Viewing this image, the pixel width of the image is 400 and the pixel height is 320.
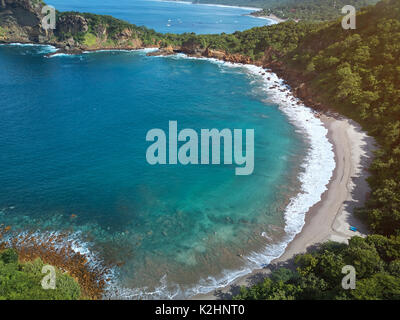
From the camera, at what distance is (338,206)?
43.3m

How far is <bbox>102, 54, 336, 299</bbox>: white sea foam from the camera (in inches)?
1241

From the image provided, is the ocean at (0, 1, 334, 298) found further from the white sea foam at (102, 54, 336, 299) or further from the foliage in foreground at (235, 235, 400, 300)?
the foliage in foreground at (235, 235, 400, 300)

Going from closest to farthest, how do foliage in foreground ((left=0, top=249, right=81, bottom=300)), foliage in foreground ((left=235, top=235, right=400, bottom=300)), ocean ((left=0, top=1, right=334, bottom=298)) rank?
1. foliage in foreground ((left=0, top=249, right=81, bottom=300))
2. foliage in foreground ((left=235, top=235, right=400, bottom=300))
3. ocean ((left=0, top=1, right=334, bottom=298))

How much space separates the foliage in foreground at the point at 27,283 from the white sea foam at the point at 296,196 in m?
5.96

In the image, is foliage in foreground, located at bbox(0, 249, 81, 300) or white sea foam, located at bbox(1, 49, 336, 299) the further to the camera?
white sea foam, located at bbox(1, 49, 336, 299)

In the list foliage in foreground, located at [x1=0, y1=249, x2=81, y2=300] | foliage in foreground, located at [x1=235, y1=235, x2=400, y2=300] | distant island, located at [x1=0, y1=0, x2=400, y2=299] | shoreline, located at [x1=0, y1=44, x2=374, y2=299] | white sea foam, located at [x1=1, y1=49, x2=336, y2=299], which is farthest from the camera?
shoreline, located at [x1=0, y1=44, x2=374, y2=299]

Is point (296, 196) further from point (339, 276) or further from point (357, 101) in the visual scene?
point (357, 101)

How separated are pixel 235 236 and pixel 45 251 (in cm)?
2734

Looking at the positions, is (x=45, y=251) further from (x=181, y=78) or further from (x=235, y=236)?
(x=181, y=78)

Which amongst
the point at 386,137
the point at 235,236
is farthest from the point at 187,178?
the point at 386,137

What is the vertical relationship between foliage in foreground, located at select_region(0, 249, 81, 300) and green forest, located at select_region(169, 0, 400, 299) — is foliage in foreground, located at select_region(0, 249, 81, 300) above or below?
below

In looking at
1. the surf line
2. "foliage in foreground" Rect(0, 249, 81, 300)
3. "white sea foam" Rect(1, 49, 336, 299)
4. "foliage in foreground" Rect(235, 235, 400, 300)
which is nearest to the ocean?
"white sea foam" Rect(1, 49, 336, 299)

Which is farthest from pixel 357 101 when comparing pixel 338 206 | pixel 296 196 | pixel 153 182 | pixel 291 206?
pixel 153 182

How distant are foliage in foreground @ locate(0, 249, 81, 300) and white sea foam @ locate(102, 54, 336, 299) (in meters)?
5.96
